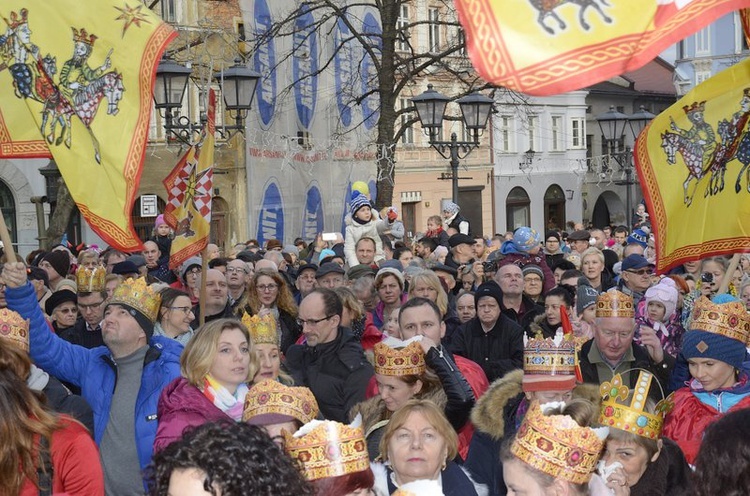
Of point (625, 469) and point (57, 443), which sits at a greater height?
point (57, 443)

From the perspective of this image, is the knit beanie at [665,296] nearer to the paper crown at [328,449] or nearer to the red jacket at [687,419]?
the red jacket at [687,419]

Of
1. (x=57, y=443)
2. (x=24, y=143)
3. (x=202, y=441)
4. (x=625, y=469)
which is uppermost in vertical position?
(x=24, y=143)

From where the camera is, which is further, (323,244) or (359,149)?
(359,149)

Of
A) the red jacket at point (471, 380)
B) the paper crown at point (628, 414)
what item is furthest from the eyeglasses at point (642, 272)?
the paper crown at point (628, 414)

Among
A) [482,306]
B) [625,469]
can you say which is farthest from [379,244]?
[625,469]

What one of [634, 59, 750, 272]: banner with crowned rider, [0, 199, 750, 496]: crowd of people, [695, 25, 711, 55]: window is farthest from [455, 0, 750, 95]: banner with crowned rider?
[695, 25, 711, 55]: window

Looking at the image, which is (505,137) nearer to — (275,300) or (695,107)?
A: (275,300)

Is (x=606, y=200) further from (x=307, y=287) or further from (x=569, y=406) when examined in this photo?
(x=569, y=406)

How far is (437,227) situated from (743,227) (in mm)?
12197

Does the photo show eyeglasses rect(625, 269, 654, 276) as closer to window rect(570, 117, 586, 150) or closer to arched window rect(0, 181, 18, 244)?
arched window rect(0, 181, 18, 244)

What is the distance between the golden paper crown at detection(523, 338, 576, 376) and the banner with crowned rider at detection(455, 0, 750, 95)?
3.26 meters

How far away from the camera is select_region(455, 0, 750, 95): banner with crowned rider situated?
10.1ft

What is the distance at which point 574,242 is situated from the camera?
18.0 metres

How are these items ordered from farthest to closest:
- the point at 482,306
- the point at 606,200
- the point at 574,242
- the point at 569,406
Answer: the point at 606,200, the point at 574,242, the point at 482,306, the point at 569,406
